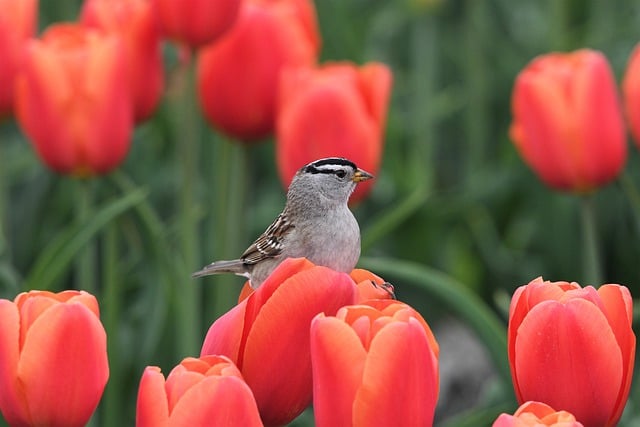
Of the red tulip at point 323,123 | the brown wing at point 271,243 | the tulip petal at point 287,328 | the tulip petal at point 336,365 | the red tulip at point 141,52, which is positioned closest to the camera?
the tulip petal at point 336,365

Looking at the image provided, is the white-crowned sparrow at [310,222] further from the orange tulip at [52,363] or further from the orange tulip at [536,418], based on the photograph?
the orange tulip at [536,418]

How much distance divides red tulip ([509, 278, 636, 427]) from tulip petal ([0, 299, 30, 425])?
0.48m

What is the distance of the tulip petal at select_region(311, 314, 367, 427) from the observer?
1.25 meters

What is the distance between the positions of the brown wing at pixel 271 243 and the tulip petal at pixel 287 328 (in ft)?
2.26

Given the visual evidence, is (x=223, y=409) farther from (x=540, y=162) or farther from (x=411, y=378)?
(x=540, y=162)

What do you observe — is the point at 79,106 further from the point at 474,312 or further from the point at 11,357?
the point at 11,357

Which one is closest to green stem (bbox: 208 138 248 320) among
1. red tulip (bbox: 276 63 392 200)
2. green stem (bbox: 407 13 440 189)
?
red tulip (bbox: 276 63 392 200)

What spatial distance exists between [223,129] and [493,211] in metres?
1.22

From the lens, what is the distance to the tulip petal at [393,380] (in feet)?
4.12

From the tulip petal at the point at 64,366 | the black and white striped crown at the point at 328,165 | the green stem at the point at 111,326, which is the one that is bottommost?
the green stem at the point at 111,326

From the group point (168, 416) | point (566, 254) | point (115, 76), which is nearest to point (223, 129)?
point (115, 76)

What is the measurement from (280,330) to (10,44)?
1.70 metres

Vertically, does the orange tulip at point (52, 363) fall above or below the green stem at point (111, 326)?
above

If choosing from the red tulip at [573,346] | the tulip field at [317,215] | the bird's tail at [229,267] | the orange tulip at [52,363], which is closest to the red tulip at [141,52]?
the tulip field at [317,215]
